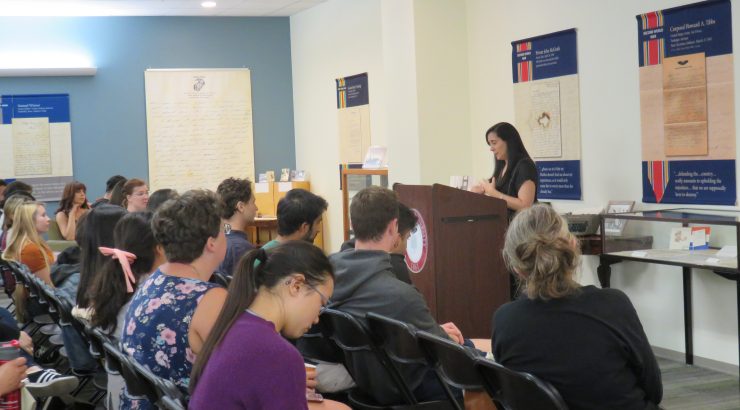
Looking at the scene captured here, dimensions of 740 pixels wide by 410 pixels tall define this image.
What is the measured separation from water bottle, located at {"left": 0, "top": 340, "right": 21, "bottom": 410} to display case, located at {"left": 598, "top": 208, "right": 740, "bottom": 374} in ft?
12.1

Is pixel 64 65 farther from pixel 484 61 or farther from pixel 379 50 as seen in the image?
pixel 484 61

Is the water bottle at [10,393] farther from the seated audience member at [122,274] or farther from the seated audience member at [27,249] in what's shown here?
the seated audience member at [27,249]

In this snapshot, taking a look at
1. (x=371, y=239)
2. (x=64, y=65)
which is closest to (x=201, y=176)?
(x=64, y=65)

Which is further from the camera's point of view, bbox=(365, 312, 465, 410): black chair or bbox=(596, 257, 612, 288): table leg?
bbox=(596, 257, 612, 288): table leg

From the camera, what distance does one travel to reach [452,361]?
2732 millimetres

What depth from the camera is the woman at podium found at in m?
5.84

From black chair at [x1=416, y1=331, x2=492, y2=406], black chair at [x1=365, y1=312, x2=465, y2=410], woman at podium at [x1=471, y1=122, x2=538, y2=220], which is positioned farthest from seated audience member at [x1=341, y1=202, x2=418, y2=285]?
woman at podium at [x1=471, y1=122, x2=538, y2=220]

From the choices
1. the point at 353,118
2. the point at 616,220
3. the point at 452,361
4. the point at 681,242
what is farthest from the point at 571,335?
the point at 353,118

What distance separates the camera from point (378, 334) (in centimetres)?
315

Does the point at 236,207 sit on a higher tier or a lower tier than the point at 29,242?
higher

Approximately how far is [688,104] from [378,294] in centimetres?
319

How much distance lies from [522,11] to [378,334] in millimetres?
4661

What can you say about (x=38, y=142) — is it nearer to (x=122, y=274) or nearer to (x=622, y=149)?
(x=622, y=149)

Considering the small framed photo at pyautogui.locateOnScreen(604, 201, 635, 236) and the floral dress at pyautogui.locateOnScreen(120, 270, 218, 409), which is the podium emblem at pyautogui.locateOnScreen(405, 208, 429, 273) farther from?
the floral dress at pyautogui.locateOnScreen(120, 270, 218, 409)
